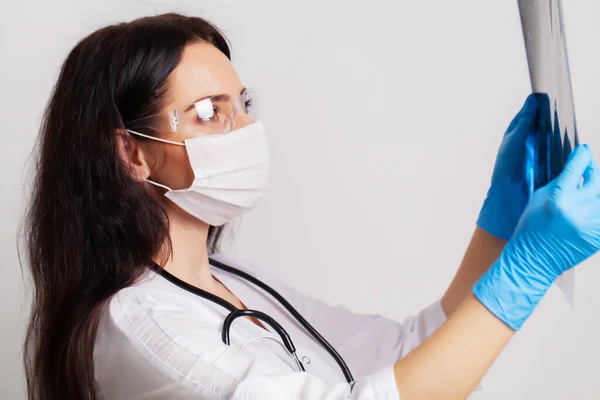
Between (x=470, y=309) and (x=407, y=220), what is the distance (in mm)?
1047

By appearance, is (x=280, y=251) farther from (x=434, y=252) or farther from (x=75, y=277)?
(x=75, y=277)

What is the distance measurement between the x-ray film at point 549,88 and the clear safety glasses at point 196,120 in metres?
0.54

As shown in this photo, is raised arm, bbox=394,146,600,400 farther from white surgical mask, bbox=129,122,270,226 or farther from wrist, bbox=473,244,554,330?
Answer: white surgical mask, bbox=129,122,270,226

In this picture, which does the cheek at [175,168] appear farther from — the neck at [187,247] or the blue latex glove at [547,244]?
the blue latex glove at [547,244]

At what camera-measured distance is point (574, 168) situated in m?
1.07

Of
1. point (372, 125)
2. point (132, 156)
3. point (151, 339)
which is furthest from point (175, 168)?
point (372, 125)

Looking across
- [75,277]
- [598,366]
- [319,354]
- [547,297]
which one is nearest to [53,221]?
[75,277]

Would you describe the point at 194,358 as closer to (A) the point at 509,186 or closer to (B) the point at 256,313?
(B) the point at 256,313

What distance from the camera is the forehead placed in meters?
1.28

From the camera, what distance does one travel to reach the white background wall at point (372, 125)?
6.25 feet

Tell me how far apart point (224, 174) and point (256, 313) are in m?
0.26

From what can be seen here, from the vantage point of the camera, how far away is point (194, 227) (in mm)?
1381

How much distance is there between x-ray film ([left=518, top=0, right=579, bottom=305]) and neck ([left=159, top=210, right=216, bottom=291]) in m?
0.63

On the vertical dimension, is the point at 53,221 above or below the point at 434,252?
above
